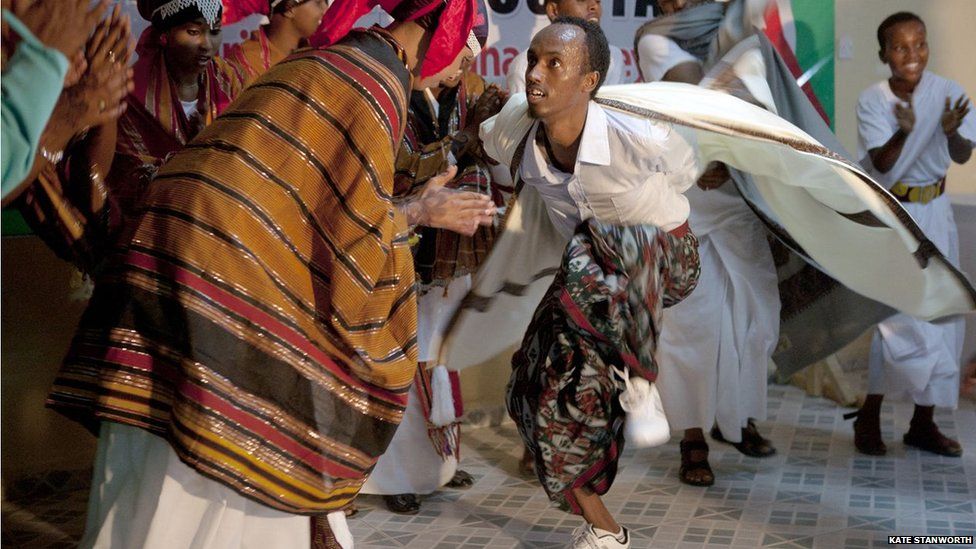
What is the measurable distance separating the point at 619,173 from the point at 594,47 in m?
0.45

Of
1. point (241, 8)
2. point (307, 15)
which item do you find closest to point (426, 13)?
point (307, 15)

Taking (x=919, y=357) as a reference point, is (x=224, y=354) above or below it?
above

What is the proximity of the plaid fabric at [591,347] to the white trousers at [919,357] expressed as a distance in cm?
206

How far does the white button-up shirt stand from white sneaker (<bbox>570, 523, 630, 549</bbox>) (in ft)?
3.71

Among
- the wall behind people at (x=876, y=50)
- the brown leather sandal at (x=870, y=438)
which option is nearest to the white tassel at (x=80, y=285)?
the brown leather sandal at (x=870, y=438)

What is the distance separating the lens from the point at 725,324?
5582mm

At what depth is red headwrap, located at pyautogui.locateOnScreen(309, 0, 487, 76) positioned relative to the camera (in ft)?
10.1

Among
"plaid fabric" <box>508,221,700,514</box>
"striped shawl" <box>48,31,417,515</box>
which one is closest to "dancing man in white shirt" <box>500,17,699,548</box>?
"plaid fabric" <box>508,221,700,514</box>

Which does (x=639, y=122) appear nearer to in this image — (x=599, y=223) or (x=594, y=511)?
(x=599, y=223)

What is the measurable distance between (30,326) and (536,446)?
247 centimetres

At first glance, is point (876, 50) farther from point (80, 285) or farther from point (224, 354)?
point (224, 354)

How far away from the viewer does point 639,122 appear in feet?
13.5

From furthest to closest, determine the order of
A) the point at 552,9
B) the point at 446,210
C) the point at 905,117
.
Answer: the point at 905,117, the point at 552,9, the point at 446,210

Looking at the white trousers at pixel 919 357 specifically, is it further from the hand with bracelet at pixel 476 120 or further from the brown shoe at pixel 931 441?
the hand with bracelet at pixel 476 120
